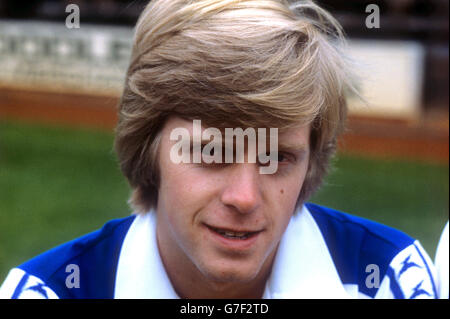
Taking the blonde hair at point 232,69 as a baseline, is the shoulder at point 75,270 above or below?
below

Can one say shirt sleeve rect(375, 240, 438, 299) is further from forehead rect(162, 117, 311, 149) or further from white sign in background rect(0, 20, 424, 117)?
white sign in background rect(0, 20, 424, 117)

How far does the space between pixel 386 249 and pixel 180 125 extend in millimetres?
Result: 637

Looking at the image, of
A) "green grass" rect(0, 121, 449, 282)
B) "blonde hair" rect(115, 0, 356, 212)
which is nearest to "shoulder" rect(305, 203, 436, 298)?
"blonde hair" rect(115, 0, 356, 212)

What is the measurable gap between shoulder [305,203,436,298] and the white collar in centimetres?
3

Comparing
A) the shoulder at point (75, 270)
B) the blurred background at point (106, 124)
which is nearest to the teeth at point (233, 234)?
the shoulder at point (75, 270)

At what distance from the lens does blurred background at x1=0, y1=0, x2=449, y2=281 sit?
19.1 ft

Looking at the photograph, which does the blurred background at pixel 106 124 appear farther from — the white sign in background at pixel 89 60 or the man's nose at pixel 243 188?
the man's nose at pixel 243 188

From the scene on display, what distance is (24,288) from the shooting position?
170 centimetres

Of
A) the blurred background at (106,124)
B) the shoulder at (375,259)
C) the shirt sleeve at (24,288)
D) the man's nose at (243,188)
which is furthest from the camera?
the blurred background at (106,124)

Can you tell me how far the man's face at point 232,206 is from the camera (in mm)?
1565

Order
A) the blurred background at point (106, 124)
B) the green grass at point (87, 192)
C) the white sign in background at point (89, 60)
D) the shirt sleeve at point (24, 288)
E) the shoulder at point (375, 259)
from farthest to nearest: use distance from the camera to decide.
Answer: the white sign in background at point (89, 60) → the blurred background at point (106, 124) → the green grass at point (87, 192) → the shoulder at point (375, 259) → the shirt sleeve at point (24, 288)

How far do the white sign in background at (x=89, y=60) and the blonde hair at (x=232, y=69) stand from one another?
591 cm

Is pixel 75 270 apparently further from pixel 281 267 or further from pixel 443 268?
pixel 443 268

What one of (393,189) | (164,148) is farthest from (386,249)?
(393,189)
